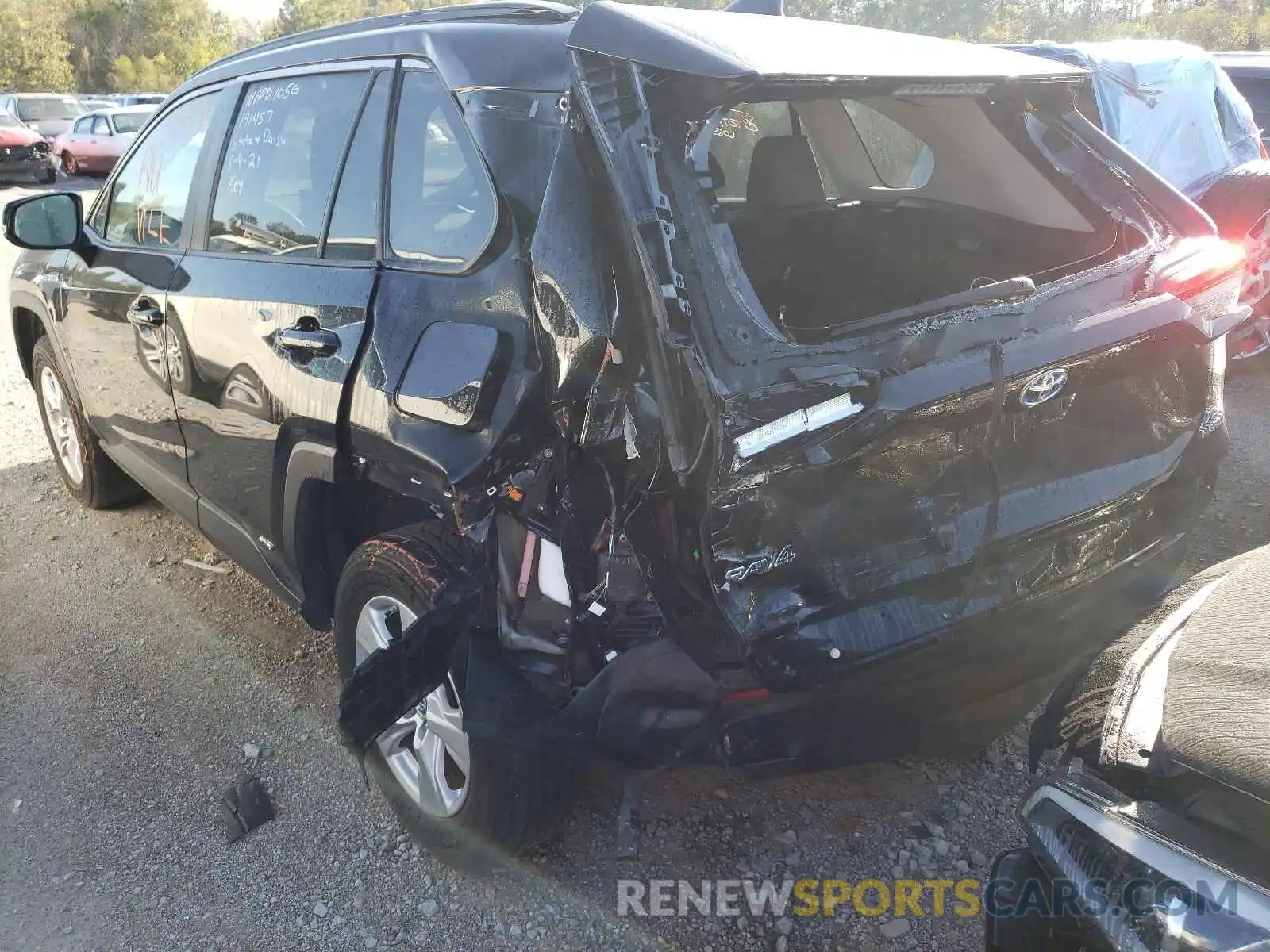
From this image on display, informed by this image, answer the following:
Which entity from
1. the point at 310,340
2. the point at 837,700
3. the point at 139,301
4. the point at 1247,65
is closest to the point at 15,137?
the point at 139,301

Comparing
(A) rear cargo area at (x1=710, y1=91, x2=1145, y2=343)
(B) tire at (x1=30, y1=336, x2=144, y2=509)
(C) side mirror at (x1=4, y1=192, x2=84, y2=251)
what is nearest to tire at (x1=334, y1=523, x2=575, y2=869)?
(A) rear cargo area at (x1=710, y1=91, x2=1145, y2=343)

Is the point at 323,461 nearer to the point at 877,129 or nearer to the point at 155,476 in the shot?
the point at 155,476

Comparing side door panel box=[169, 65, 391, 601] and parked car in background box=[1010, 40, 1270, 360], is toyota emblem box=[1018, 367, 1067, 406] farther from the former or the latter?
parked car in background box=[1010, 40, 1270, 360]

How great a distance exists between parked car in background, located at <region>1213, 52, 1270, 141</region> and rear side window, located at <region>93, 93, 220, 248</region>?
22.9 feet

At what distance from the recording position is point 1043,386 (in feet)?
6.70

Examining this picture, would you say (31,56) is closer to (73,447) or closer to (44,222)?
(73,447)

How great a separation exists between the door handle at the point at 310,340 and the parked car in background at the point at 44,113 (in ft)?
81.1

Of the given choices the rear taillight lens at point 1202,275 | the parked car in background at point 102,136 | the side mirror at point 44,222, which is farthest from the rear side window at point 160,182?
the parked car in background at point 102,136

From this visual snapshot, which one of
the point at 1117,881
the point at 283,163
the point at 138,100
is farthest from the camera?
the point at 138,100

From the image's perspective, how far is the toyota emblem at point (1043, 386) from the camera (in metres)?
2.02

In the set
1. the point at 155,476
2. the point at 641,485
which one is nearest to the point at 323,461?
the point at 641,485

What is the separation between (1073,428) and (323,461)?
181cm

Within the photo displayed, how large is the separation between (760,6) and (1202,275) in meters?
1.59

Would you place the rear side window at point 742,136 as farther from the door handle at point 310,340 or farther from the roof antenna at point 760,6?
the door handle at point 310,340
